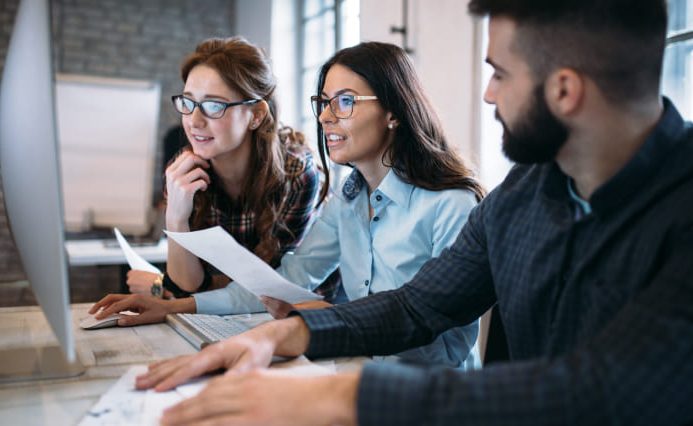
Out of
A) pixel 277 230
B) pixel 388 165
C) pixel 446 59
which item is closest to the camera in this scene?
pixel 388 165

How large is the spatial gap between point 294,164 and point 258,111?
18 cm

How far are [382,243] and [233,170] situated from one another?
61 cm

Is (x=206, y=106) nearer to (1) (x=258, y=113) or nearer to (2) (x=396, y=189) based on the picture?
(1) (x=258, y=113)

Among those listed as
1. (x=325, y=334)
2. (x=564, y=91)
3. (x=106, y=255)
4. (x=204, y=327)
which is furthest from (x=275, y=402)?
(x=106, y=255)

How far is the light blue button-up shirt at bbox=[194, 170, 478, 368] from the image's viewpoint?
149 centimetres

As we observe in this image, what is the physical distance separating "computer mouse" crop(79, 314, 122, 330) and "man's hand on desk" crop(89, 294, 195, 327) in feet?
0.04

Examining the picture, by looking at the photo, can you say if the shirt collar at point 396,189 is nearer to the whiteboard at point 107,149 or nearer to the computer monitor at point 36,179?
the computer monitor at point 36,179

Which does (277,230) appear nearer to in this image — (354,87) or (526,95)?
(354,87)

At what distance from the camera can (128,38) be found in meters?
5.46

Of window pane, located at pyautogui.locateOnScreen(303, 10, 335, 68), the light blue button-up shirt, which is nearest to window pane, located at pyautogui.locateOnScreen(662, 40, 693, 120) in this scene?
the light blue button-up shirt

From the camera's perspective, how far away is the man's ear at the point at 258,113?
1.98 meters

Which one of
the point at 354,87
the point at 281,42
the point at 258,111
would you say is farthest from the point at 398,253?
the point at 281,42

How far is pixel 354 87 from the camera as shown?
1.68 m

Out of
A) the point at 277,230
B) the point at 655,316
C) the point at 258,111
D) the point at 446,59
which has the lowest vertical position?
the point at 277,230
